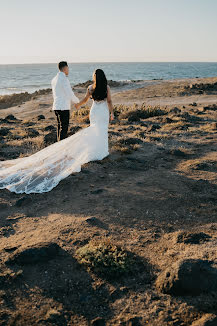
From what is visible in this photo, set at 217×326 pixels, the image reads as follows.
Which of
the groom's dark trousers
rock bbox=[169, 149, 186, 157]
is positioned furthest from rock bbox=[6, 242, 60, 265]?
rock bbox=[169, 149, 186, 157]

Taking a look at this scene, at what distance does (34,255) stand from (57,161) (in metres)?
3.70

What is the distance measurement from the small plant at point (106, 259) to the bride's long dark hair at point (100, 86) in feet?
15.3

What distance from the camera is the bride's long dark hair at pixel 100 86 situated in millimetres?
7777

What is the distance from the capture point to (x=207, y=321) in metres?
3.17

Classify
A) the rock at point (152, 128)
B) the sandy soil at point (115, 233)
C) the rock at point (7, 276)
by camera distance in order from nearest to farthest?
the sandy soil at point (115, 233)
the rock at point (7, 276)
the rock at point (152, 128)

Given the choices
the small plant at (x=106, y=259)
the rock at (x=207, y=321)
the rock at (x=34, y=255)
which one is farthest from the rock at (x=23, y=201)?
the rock at (x=207, y=321)

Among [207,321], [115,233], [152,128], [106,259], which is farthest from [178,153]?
[207,321]

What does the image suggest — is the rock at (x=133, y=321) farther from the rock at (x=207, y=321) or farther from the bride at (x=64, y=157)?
the bride at (x=64, y=157)

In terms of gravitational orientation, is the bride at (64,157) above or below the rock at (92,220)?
above

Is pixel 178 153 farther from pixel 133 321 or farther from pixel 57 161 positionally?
pixel 133 321

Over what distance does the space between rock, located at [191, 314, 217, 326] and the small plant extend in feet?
4.01

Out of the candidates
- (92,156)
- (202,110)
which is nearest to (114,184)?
(92,156)

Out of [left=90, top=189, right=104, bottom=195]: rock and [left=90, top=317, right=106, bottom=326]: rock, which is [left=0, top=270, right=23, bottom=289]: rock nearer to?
[left=90, top=317, right=106, bottom=326]: rock

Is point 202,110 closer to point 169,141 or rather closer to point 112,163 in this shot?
point 169,141
